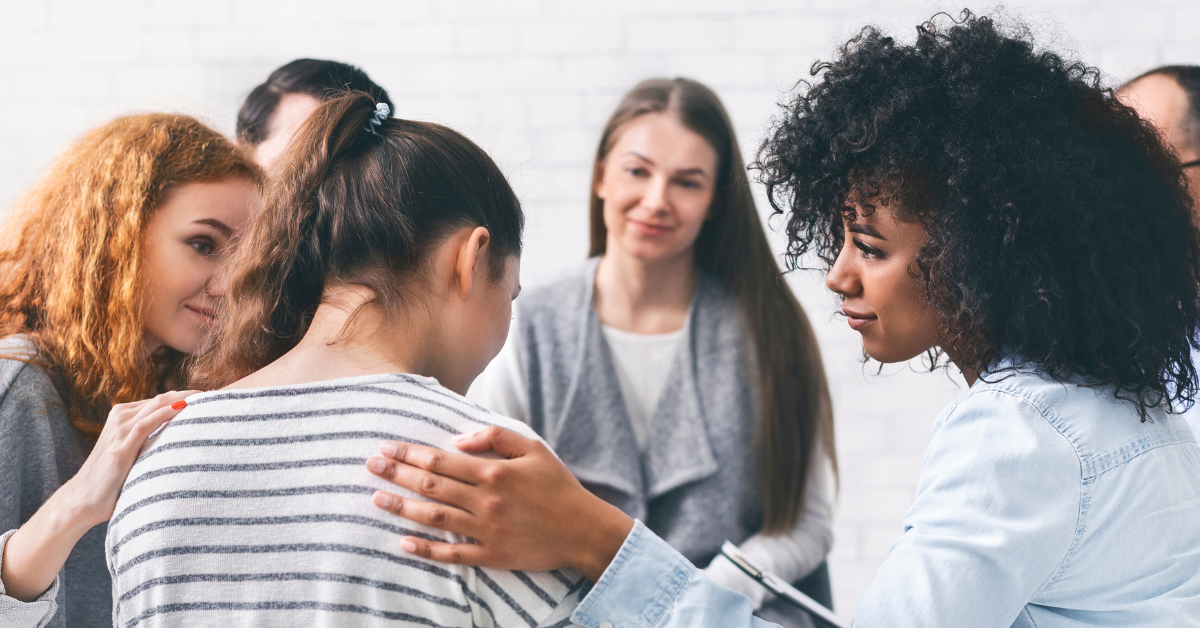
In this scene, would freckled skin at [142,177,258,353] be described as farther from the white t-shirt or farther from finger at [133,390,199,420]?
the white t-shirt

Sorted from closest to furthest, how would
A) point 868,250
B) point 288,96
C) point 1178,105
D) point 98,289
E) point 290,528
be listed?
1. point 290,528
2. point 868,250
3. point 98,289
4. point 1178,105
5. point 288,96

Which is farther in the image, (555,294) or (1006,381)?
(555,294)

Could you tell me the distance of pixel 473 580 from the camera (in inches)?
27.7

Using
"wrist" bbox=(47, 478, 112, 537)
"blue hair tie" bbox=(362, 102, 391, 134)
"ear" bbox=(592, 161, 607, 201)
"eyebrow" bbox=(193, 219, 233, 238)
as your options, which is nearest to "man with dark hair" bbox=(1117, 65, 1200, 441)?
"ear" bbox=(592, 161, 607, 201)

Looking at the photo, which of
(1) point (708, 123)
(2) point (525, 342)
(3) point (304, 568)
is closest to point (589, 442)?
(2) point (525, 342)

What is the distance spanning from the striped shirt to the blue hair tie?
0.93ft

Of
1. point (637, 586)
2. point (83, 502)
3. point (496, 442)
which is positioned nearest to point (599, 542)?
point (637, 586)

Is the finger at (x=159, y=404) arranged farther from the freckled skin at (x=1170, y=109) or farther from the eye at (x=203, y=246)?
the freckled skin at (x=1170, y=109)

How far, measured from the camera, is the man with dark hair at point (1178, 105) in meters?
1.42

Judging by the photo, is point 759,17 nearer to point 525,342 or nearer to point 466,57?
point 466,57

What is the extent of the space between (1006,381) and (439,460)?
0.57 metres

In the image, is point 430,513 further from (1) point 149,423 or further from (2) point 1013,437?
(2) point 1013,437

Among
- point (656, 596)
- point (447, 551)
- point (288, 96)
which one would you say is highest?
point (288, 96)

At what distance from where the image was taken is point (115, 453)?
0.81m
